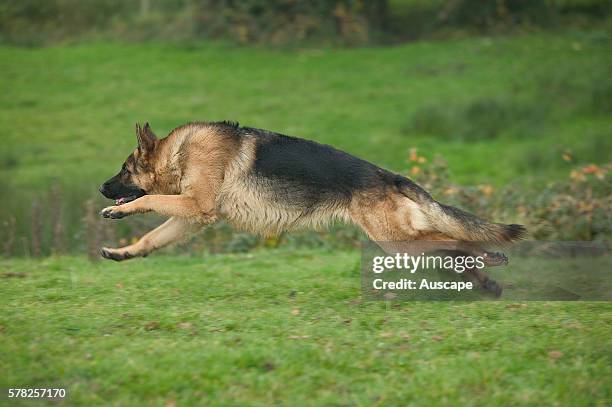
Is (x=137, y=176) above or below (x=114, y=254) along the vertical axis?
above

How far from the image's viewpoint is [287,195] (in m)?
8.44

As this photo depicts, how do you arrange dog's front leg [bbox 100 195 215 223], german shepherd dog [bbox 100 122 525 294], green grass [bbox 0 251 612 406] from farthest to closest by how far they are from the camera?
dog's front leg [bbox 100 195 215 223] < german shepherd dog [bbox 100 122 525 294] < green grass [bbox 0 251 612 406]

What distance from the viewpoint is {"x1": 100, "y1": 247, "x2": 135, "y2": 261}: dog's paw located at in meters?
8.52

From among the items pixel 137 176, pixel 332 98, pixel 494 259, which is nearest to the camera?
pixel 494 259

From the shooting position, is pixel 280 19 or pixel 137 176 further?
pixel 280 19

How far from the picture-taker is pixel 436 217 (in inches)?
331

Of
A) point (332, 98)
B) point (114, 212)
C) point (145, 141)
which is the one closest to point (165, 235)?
point (114, 212)

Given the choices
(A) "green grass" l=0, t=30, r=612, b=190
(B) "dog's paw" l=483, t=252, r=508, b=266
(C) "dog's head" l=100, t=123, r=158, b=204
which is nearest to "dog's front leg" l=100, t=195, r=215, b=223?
(C) "dog's head" l=100, t=123, r=158, b=204

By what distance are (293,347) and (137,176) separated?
309 centimetres

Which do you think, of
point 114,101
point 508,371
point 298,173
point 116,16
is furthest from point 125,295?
point 116,16

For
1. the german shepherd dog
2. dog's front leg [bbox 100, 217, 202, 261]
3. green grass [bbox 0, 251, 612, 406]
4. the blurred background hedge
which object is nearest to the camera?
green grass [bbox 0, 251, 612, 406]

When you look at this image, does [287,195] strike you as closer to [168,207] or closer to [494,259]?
[168,207]

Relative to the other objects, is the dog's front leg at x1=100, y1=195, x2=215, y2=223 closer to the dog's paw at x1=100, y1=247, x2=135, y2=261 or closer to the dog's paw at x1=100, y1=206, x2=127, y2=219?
the dog's paw at x1=100, y1=206, x2=127, y2=219

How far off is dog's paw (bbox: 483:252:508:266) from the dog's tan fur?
0.62 ft
